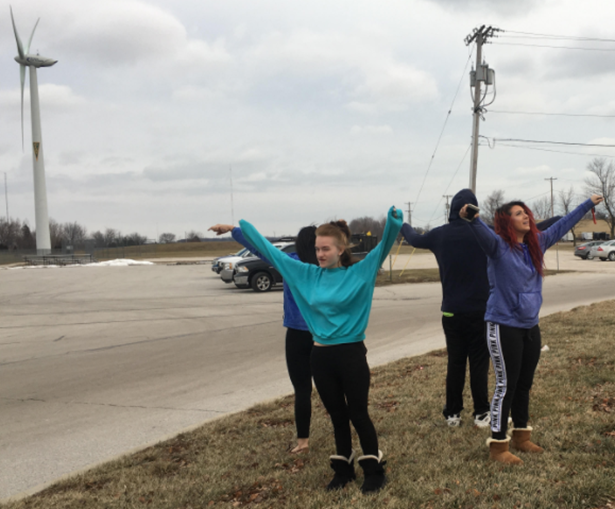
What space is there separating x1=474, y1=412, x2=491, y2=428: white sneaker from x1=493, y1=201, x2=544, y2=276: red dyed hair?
144cm

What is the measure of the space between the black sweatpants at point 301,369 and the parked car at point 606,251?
136 feet

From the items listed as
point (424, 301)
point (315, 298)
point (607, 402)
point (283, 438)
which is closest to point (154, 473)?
point (283, 438)

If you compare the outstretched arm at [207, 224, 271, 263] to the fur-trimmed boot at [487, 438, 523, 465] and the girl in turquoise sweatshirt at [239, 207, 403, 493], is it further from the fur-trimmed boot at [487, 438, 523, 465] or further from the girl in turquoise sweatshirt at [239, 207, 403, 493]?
the fur-trimmed boot at [487, 438, 523, 465]

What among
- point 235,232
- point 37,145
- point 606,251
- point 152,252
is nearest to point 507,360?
point 235,232

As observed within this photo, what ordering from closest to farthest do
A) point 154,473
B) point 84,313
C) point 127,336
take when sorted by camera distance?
point 154,473 < point 127,336 < point 84,313

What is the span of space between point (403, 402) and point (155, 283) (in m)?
21.9

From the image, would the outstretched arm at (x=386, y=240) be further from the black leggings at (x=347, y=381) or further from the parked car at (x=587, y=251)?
the parked car at (x=587, y=251)

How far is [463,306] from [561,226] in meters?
0.96

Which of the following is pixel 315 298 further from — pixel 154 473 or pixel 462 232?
pixel 154 473

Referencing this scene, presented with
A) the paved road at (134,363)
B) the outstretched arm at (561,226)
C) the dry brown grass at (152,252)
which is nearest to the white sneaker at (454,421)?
the outstretched arm at (561,226)

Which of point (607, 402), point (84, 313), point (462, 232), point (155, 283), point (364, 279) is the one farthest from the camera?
point (155, 283)

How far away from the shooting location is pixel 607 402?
16.0 ft

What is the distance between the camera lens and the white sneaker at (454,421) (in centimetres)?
468

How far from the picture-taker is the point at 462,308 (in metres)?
4.49
